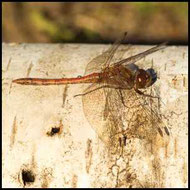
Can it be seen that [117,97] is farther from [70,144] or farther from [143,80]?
[70,144]

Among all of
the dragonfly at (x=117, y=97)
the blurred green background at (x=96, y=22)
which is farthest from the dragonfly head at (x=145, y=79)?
the blurred green background at (x=96, y=22)

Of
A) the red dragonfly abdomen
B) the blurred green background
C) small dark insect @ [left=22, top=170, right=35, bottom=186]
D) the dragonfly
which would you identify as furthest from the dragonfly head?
the blurred green background

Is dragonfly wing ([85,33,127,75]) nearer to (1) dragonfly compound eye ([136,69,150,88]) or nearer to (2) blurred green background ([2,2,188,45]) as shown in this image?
(1) dragonfly compound eye ([136,69,150,88])

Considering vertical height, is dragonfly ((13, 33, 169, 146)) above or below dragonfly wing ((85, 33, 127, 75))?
below

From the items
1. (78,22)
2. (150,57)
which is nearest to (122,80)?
(150,57)

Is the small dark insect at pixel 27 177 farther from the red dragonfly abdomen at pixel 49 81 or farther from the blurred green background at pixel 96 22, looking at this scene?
the blurred green background at pixel 96 22

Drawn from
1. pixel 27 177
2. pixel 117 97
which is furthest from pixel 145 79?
pixel 27 177

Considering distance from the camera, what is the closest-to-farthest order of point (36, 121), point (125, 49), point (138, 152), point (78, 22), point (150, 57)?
point (138, 152) < point (36, 121) < point (150, 57) < point (125, 49) < point (78, 22)

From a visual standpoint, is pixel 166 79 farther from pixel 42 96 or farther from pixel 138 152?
pixel 42 96
